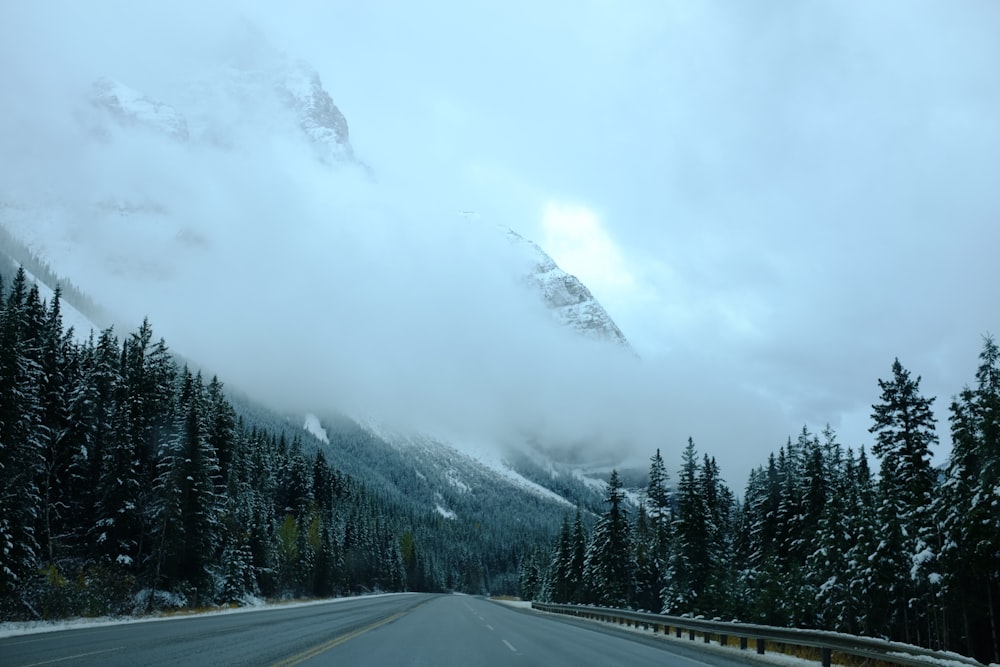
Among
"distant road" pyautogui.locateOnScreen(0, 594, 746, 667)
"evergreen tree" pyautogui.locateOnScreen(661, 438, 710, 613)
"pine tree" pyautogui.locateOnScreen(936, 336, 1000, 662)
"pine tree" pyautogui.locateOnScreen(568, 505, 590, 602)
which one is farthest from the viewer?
"pine tree" pyautogui.locateOnScreen(568, 505, 590, 602)

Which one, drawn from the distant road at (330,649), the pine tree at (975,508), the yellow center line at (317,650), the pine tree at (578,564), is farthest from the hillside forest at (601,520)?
the yellow center line at (317,650)

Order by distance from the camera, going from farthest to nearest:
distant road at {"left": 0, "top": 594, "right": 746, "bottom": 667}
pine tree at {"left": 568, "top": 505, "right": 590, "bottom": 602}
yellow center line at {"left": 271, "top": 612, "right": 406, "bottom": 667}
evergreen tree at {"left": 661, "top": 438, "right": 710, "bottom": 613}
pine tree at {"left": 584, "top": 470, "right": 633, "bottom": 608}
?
pine tree at {"left": 568, "top": 505, "right": 590, "bottom": 602}, pine tree at {"left": 584, "top": 470, "right": 633, "bottom": 608}, evergreen tree at {"left": 661, "top": 438, "right": 710, "bottom": 613}, distant road at {"left": 0, "top": 594, "right": 746, "bottom": 667}, yellow center line at {"left": 271, "top": 612, "right": 406, "bottom": 667}

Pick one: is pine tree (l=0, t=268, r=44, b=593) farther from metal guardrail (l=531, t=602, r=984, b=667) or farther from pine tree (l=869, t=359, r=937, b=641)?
pine tree (l=869, t=359, r=937, b=641)

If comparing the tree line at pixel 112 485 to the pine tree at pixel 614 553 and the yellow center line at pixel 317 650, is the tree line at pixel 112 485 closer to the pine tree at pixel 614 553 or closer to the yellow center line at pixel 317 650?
the yellow center line at pixel 317 650

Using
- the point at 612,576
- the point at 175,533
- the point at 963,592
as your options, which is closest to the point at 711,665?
the point at 963,592

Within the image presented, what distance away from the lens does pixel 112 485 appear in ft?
138

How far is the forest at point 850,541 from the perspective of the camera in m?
31.7

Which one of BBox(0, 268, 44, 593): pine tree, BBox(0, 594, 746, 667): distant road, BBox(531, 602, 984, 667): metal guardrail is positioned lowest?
BBox(0, 594, 746, 667): distant road

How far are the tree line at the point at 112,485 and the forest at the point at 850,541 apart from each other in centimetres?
3282

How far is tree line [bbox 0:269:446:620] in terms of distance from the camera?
3192 cm

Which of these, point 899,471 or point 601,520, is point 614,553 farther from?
point 899,471

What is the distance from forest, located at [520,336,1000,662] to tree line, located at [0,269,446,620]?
32815 millimetres

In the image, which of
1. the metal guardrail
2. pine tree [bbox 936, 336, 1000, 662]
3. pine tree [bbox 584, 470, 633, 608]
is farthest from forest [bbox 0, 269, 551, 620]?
pine tree [bbox 936, 336, 1000, 662]

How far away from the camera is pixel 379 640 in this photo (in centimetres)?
1920
